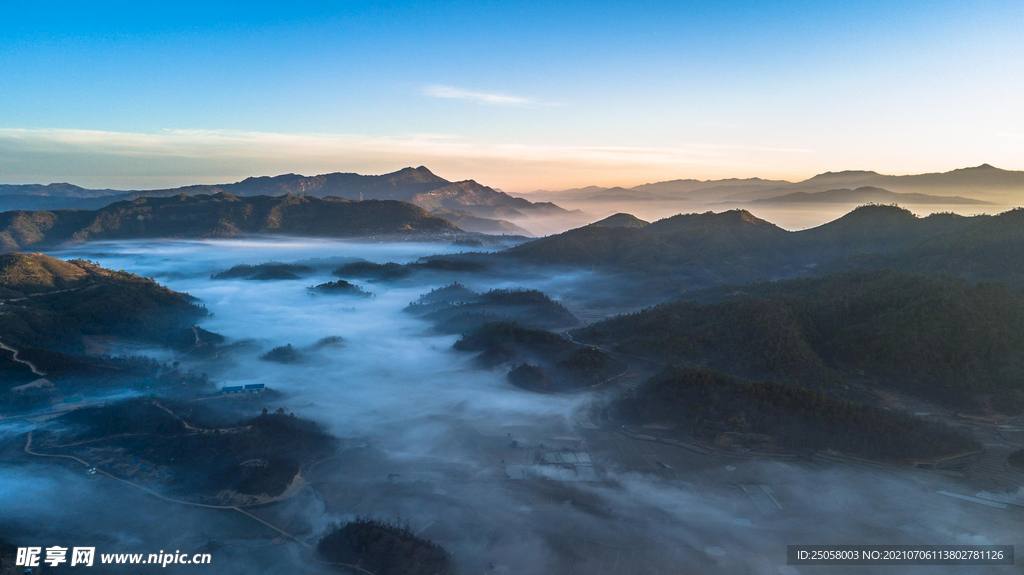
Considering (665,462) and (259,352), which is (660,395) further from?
(259,352)

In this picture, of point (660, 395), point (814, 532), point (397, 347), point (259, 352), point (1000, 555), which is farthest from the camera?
point (397, 347)

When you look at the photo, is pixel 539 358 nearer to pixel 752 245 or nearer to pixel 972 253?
pixel 972 253

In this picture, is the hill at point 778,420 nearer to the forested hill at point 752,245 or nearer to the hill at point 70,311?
the hill at point 70,311

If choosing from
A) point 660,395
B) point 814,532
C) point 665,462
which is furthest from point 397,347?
point 814,532

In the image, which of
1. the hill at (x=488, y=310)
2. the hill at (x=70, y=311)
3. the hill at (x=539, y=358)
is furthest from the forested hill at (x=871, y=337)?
the hill at (x=70, y=311)

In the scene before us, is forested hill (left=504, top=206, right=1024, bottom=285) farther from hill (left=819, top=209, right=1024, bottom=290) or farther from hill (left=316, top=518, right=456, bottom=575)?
hill (left=316, top=518, right=456, bottom=575)

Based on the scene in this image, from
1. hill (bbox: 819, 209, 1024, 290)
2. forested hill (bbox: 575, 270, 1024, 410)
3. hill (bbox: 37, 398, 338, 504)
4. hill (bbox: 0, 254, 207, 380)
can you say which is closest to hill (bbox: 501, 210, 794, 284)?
hill (bbox: 819, 209, 1024, 290)
